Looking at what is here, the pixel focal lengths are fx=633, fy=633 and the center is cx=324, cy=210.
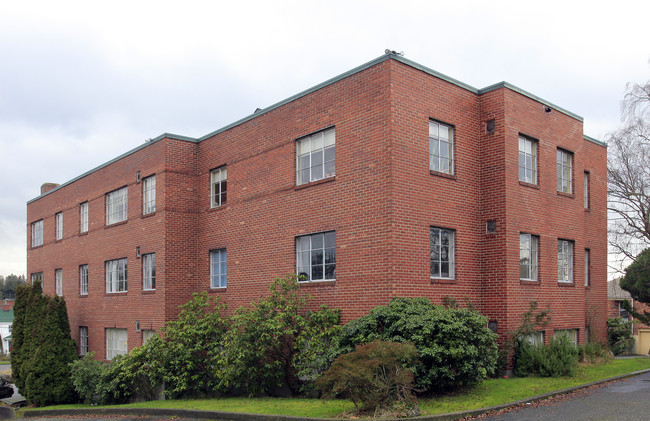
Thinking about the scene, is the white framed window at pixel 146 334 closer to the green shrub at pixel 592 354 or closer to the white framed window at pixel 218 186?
the white framed window at pixel 218 186

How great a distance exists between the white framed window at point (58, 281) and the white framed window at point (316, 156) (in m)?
18.0

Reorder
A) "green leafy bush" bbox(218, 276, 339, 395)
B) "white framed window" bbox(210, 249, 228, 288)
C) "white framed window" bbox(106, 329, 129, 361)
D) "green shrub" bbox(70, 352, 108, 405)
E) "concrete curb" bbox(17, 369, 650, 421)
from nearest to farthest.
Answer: "concrete curb" bbox(17, 369, 650, 421)
"green leafy bush" bbox(218, 276, 339, 395)
"white framed window" bbox(210, 249, 228, 288)
"green shrub" bbox(70, 352, 108, 405)
"white framed window" bbox(106, 329, 129, 361)

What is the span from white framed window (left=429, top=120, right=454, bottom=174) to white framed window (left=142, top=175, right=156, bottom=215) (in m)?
11.4

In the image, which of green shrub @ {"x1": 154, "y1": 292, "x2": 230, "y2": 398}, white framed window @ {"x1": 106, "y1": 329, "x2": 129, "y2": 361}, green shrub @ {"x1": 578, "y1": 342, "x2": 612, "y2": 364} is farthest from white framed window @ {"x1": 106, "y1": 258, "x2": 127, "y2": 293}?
green shrub @ {"x1": 578, "y1": 342, "x2": 612, "y2": 364}

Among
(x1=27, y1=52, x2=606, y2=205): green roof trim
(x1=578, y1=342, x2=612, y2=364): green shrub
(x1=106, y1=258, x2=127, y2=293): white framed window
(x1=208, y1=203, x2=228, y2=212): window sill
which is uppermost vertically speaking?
(x1=27, y1=52, x2=606, y2=205): green roof trim

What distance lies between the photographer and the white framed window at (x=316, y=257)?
1741cm

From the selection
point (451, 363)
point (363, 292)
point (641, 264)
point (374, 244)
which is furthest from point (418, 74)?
point (641, 264)

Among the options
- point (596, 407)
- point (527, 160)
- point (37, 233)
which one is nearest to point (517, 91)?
point (527, 160)

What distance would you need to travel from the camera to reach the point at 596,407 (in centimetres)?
1255

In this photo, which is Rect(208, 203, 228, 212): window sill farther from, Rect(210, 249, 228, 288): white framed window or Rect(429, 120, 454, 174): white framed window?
Rect(429, 120, 454, 174): white framed window

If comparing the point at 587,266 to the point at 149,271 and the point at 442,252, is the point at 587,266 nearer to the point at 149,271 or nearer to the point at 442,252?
A: the point at 442,252

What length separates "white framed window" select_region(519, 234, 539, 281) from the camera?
1803cm

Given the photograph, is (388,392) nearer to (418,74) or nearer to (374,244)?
(374,244)

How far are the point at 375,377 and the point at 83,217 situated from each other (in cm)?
2126
